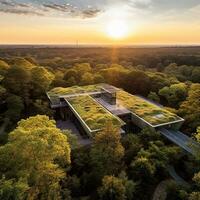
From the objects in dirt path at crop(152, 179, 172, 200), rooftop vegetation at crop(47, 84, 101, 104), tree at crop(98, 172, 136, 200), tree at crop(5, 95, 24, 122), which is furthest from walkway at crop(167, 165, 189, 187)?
tree at crop(5, 95, 24, 122)

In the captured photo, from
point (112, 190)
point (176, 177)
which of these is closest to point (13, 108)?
point (112, 190)

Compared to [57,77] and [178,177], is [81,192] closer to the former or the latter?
[178,177]

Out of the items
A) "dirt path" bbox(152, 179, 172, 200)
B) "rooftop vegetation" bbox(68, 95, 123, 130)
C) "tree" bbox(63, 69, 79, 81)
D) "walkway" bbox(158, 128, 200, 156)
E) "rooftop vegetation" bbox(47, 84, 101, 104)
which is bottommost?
"dirt path" bbox(152, 179, 172, 200)

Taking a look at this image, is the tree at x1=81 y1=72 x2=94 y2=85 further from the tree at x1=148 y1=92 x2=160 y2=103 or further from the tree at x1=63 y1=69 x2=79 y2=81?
the tree at x1=148 y1=92 x2=160 y2=103

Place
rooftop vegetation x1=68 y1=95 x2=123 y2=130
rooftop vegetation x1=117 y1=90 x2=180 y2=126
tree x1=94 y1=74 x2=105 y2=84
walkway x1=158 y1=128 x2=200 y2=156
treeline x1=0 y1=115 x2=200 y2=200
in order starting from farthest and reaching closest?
tree x1=94 y1=74 x2=105 y2=84
rooftop vegetation x1=117 y1=90 x2=180 y2=126
rooftop vegetation x1=68 y1=95 x2=123 y2=130
walkway x1=158 y1=128 x2=200 y2=156
treeline x1=0 y1=115 x2=200 y2=200

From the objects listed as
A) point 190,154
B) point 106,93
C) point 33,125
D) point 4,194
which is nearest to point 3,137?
point 33,125

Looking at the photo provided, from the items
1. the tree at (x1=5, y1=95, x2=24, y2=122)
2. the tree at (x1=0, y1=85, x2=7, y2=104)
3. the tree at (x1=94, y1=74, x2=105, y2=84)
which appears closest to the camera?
the tree at (x1=5, y1=95, x2=24, y2=122)
